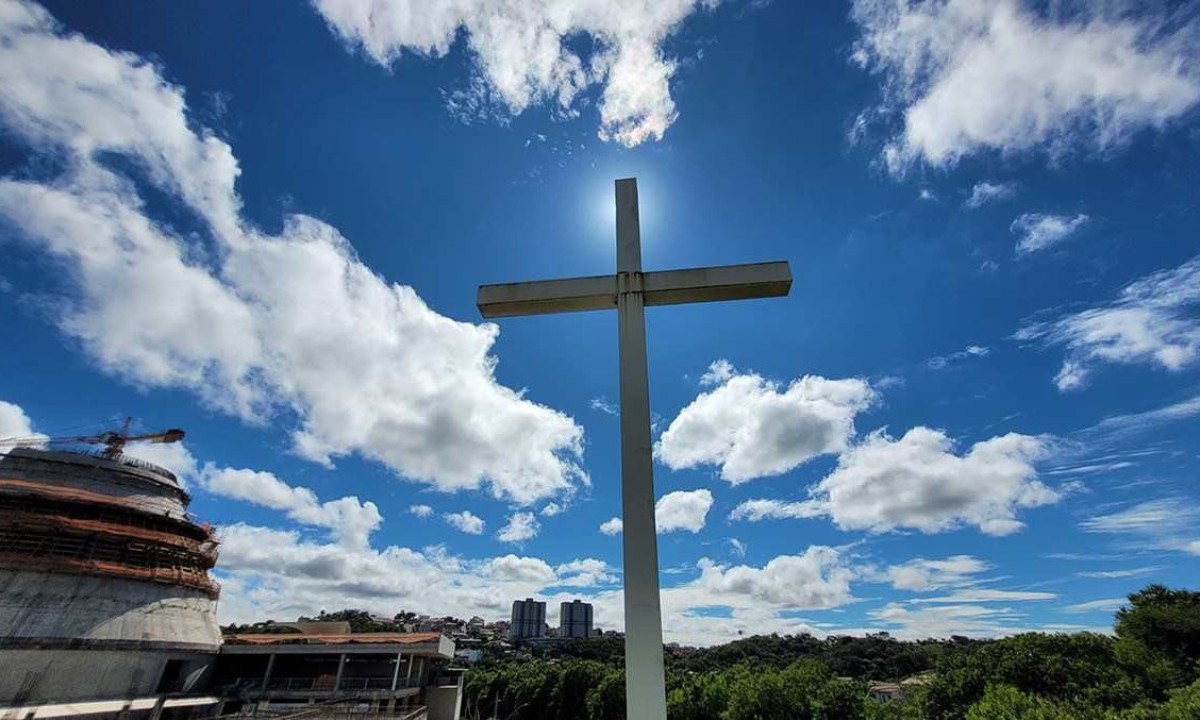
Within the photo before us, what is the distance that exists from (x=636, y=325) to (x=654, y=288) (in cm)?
56

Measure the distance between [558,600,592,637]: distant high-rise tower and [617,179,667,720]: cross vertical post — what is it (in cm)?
19133

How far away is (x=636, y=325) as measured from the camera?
20.5 ft

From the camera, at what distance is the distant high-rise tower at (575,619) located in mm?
178500

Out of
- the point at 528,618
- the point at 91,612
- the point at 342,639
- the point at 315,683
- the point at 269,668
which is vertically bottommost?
the point at 315,683

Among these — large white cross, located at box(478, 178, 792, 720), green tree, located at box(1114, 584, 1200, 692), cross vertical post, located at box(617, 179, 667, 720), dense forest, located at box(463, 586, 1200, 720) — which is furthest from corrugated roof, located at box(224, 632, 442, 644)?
green tree, located at box(1114, 584, 1200, 692)

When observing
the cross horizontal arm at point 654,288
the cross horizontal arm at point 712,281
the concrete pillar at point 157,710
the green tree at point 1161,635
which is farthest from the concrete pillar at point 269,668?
the green tree at point 1161,635

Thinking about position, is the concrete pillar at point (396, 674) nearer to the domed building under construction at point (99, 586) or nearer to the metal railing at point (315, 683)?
the metal railing at point (315, 683)

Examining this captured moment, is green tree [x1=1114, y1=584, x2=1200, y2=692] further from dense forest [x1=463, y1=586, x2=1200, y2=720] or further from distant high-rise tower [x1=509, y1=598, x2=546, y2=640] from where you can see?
distant high-rise tower [x1=509, y1=598, x2=546, y2=640]

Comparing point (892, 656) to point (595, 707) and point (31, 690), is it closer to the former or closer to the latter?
point (595, 707)

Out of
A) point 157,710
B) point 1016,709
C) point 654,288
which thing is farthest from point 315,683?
point 654,288

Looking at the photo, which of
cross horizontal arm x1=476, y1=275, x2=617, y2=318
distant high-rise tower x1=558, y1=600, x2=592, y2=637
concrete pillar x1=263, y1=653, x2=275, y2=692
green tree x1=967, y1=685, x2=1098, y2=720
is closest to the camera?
cross horizontal arm x1=476, y1=275, x2=617, y2=318

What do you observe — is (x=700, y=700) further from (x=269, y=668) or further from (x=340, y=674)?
(x=269, y=668)

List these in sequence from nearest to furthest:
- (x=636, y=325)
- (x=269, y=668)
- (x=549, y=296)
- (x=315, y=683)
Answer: (x=636, y=325) < (x=549, y=296) < (x=269, y=668) < (x=315, y=683)

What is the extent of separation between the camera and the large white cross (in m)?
4.82
